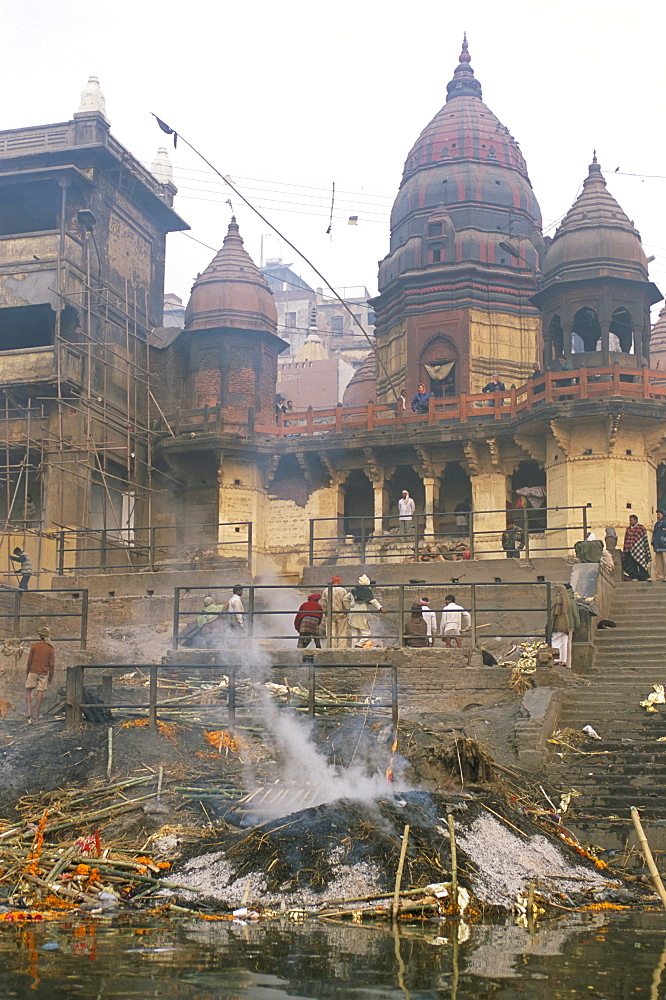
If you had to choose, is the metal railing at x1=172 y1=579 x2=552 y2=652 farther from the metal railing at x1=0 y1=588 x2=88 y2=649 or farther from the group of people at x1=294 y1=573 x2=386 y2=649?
the metal railing at x1=0 y1=588 x2=88 y2=649

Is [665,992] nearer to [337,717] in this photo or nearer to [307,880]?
[307,880]

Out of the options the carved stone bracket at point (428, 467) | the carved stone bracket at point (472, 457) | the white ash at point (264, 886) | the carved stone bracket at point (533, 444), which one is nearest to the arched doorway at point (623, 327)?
the carved stone bracket at point (533, 444)

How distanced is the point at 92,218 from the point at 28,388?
5.01 metres

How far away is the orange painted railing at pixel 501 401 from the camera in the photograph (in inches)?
1034

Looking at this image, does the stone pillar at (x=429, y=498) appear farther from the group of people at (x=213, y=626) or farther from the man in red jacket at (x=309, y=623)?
the man in red jacket at (x=309, y=623)

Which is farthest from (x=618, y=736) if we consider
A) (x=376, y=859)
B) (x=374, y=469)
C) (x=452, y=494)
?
(x=452, y=494)

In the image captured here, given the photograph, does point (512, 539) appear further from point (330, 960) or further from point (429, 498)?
point (330, 960)

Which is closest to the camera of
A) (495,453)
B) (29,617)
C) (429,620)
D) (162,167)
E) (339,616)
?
(339,616)

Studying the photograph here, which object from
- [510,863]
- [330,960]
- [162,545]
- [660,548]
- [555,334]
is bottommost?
[330,960]

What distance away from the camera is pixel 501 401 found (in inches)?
1133

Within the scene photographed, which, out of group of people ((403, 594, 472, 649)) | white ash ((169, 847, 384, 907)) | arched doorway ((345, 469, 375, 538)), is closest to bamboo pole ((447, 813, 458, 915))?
white ash ((169, 847, 384, 907))

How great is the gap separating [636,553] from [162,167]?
1114 inches

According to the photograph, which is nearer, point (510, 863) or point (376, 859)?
point (376, 859)

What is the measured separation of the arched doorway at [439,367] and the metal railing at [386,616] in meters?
13.0
